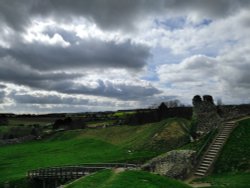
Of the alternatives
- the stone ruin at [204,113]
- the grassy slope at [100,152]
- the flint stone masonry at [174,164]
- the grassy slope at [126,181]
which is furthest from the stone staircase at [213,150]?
the grassy slope at [100,152]

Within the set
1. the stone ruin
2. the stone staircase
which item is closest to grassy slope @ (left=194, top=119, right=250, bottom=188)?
the stone staircase

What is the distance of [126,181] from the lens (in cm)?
2259

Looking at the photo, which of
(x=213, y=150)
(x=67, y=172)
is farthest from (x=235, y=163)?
(x=67, y=172)

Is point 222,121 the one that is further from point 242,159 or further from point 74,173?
point 74,173

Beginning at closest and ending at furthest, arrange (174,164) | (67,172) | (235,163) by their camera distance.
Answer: (235,163)
(174,164)
(67,172)

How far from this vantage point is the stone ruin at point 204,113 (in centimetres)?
3962

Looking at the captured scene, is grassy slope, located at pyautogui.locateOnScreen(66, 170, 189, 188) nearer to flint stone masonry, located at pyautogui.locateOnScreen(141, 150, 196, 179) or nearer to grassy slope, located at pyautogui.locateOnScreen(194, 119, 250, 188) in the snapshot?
grassy slope, located at pyautogui.locateOnScreen(194, 119, 250, 188)

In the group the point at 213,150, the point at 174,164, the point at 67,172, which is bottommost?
the point at 67,172

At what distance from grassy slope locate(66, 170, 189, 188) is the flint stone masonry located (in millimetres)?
7088

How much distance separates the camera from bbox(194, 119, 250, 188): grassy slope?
26938 millimetres

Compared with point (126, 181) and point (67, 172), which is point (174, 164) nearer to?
point (126, 181)

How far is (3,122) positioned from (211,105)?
151117 millimetres

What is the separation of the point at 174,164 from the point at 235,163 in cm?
553

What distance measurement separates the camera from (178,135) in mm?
62312
